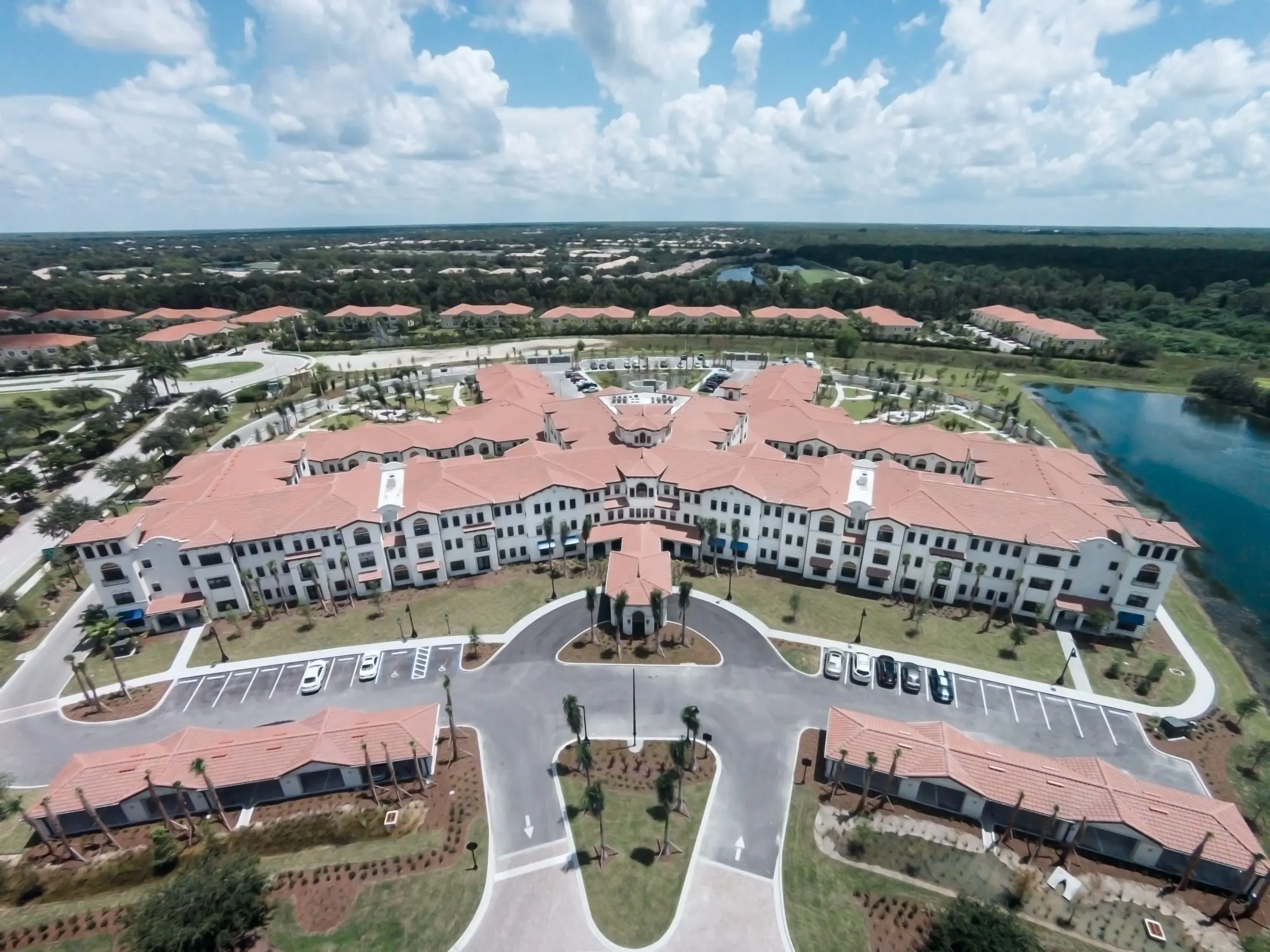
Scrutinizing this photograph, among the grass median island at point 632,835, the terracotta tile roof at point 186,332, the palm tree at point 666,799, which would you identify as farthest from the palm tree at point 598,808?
the terracotta tile roof at point 186,332

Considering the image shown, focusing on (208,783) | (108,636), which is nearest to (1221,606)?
(208,783)

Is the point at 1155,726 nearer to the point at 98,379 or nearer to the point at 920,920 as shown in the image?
the point at 920,920

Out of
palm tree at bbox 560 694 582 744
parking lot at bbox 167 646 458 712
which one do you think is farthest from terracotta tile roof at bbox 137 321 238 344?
palm tree at bbox 560 694 582 744

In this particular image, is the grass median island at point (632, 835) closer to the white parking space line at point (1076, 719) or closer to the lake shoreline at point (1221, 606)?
the white parking space line at point (1076, 719)

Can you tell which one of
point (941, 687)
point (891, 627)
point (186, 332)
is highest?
point (186, 332)

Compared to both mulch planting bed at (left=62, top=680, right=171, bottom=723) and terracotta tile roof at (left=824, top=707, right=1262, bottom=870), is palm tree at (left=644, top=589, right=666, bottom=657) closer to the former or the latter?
terracotta tile roof at (left=824, top=707, right=1262, bottom=870)

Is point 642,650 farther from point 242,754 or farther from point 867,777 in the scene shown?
point 242,754

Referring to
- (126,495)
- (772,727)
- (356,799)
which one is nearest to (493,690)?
(356,799)
